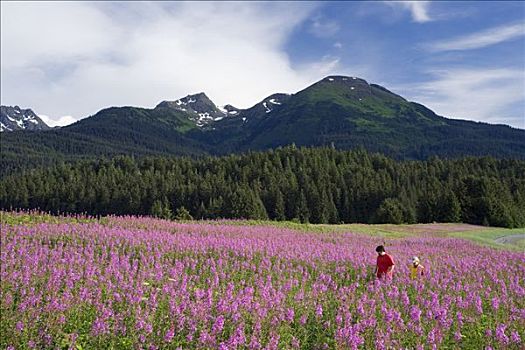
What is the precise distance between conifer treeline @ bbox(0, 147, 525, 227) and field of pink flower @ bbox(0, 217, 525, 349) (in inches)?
2439

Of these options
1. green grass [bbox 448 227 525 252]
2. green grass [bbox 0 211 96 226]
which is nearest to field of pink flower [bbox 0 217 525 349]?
green grass [bbox 0 211 96 226]

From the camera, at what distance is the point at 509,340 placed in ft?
25.2

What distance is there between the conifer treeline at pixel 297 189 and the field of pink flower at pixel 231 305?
6196 centimetres

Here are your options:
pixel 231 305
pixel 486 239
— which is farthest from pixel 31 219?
pixel 486 239

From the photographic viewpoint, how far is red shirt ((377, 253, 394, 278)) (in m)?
13.0

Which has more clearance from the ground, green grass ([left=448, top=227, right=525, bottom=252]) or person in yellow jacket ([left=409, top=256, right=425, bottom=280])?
person in yellow jacket ([left=409, top=256, right=425, bottom=280])

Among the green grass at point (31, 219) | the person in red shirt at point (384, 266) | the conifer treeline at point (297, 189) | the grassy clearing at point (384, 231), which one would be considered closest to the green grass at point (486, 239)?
the grassy clearing at point (384, 231)

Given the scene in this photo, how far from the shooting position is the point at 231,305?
7.95 metres

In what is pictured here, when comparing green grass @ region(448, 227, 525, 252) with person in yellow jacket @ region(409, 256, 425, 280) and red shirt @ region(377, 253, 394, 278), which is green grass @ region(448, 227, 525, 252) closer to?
person in yellow jacket @ region(409, 256, 425, 280)

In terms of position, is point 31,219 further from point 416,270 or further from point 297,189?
point 297,189

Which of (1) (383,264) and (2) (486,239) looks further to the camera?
(2) (486,239)

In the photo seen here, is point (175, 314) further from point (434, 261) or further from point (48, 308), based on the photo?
point (434, 261)

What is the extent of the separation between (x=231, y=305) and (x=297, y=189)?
312 feet

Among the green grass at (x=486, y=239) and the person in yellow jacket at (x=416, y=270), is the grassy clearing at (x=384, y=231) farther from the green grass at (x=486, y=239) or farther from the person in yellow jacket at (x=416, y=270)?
the person in yellow jacket at (x=416, y=270)
